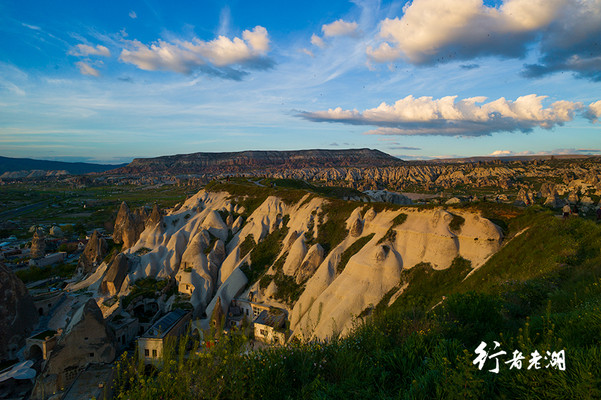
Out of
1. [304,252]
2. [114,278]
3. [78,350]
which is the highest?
[304,252]

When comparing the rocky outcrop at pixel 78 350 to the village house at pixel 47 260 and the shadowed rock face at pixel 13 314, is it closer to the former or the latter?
the shadowed rock face at pixel 13 314

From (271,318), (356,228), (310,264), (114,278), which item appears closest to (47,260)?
(114,278)

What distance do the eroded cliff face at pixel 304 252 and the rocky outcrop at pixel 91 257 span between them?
7.94 meters

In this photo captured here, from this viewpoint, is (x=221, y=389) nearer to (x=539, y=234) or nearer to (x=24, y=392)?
(x=539, y=234)

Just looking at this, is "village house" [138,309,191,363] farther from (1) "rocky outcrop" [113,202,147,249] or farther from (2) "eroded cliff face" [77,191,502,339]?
(1) "rocky outcrop" [113,202,147,249]

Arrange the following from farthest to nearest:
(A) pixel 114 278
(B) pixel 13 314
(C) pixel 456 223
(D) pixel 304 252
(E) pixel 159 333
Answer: (A) pixel 114 278
(D) pixel 304 252
(B) pixel 13 314
(C) pixel 456 223
(E) pixel 159 333

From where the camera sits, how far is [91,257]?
61688mm

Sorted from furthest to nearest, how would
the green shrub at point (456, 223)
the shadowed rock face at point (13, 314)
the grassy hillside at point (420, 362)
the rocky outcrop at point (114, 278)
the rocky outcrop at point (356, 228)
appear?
1. the rocky outcrop at point (114, 278)
2. the rocky outcrop at point (356, 228)
3. the green shrub at point (456, 223)
4. the shadowed rock face at point (13, 314)
5. the grassy hillside at point (420, 362)

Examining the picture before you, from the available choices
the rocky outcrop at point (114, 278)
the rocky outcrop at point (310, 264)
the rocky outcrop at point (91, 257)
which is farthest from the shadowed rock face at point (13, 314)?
the rocky outcrop at point (310, 264)

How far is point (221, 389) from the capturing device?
870cm

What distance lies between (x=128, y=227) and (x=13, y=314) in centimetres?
3025

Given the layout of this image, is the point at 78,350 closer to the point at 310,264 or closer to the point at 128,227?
the point at 310,264

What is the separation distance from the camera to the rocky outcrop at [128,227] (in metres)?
67.5

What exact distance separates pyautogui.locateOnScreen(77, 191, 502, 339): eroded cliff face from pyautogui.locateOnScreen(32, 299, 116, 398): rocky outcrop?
13678 mm
